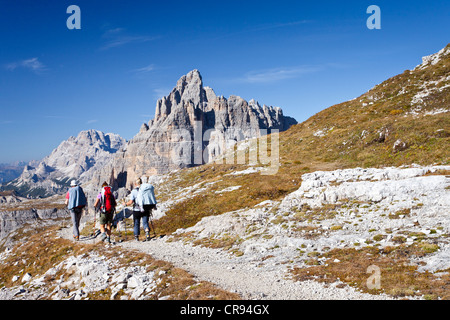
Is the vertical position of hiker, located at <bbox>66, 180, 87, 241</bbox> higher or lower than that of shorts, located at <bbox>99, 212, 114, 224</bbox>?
higher

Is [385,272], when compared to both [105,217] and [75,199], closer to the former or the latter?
[105,217]

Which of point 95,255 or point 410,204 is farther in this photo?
point 95,255

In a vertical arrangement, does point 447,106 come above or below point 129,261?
above

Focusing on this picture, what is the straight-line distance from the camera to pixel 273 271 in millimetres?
12625

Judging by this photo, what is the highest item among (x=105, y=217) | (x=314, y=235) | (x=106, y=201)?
(x=106, y=201)

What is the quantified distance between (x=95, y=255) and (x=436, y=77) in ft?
224

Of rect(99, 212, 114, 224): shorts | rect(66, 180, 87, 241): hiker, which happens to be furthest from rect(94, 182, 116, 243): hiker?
rect(66, 180, 87, 241): hiker

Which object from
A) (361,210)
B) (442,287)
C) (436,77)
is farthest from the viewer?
(436,77)

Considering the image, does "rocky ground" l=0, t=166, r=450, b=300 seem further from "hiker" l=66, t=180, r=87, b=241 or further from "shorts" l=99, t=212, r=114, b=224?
"hiker" l=66, t=180, r=87, b=241

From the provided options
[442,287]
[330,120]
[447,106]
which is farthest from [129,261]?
[330,120]

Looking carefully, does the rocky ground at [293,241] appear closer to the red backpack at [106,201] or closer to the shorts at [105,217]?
the shorts at [105,217]

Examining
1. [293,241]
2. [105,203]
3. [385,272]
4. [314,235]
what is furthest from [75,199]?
[385,272]

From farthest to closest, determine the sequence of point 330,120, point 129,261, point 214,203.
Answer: point 330,120, point 214,203, point 129,261

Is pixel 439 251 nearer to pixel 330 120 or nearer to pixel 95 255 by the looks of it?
pixel 95 255
